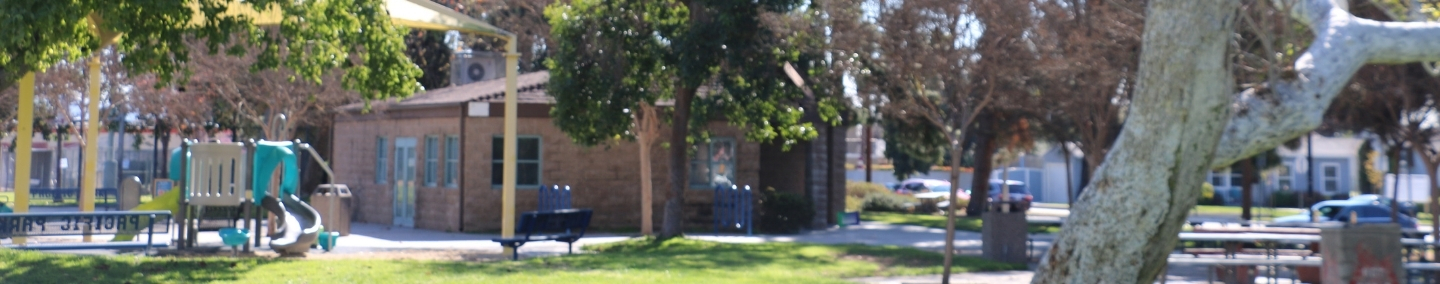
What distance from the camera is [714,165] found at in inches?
896

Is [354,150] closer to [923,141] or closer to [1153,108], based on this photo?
[923,141]

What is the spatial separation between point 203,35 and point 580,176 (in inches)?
417

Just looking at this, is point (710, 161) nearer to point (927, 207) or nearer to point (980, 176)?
point (980, 176)

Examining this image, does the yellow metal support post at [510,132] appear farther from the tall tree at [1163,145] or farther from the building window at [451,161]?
the tall tree at [1163,145]

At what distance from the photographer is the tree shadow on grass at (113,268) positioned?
1109cm

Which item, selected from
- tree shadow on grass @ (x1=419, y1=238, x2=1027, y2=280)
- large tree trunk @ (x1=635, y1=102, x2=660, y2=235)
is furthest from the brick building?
tree shadow on grass @ (x1=419, y1=238, x2=1027, y2=280)

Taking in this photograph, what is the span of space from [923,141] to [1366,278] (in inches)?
815

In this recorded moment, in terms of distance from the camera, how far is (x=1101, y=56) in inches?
650

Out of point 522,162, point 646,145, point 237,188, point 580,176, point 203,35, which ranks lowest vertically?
point 237,188

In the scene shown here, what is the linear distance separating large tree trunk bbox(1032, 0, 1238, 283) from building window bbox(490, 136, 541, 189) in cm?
1460

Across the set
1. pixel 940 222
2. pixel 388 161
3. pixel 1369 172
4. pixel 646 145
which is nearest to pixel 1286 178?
pixel 1369 172

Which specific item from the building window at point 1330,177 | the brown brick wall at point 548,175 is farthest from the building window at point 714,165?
the building window at point 1330,177

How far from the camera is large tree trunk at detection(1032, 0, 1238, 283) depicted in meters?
7.82

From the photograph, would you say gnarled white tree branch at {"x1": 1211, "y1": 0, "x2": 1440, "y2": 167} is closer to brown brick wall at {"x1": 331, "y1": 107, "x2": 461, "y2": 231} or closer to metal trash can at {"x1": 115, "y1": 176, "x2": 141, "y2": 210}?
brown brick wall at {"x1": 331, "y1": 107, "x2": 461, "y2": 231}
